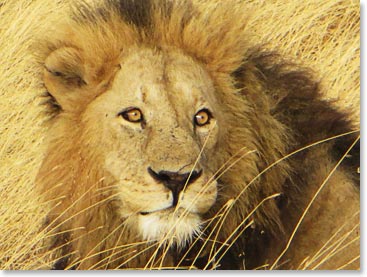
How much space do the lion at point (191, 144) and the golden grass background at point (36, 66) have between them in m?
0.19

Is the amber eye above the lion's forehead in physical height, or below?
below

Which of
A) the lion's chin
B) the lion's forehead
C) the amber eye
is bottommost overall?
the lion's chin

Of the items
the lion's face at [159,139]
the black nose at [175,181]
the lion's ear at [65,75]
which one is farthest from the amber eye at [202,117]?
the lion's ear at [65,75]

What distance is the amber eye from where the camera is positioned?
4668 millimetres

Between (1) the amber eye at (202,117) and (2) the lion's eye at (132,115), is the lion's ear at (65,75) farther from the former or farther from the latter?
(1) the amber eye at (202,117)

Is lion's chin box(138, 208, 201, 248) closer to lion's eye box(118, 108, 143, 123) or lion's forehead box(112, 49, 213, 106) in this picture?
lion's eye box(118, 108, 143, 123)

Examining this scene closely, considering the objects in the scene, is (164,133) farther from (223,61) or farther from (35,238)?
(35,238)

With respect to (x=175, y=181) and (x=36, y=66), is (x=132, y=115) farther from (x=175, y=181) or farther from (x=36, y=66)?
(x=36, y=66)

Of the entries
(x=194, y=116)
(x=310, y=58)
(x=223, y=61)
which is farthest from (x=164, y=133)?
(x=310, y=58)

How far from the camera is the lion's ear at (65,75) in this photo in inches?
189

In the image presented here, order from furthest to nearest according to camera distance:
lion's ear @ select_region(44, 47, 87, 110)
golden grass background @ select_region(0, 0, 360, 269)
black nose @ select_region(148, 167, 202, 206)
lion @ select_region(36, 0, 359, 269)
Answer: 1. golden grass background @ select_region(0, 0, 360, 269)
2. lion's ear @ select_region(44, 47, 87, 110)
3. lion @ select_region(36, 0, 359, 269)
4. black nose @ select_region(148, 167, 202, 206)

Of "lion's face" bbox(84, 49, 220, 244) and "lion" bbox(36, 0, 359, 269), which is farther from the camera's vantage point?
"lion" bbox(36, 0, 359, 269)

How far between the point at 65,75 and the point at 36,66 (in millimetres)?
216

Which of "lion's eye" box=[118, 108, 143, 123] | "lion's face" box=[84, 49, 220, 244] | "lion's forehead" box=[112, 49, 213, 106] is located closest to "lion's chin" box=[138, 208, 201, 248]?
"lion's face" box=[84, 49, 220, 244]
